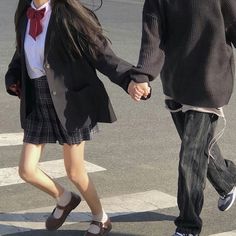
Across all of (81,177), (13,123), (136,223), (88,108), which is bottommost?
(13,123)

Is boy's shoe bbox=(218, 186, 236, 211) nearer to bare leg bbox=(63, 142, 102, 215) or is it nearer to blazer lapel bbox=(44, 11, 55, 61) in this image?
bare leg bbox=(63, 142, 102, 215)

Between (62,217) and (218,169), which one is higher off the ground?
(218,169)

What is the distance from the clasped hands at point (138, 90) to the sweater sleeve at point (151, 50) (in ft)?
0.14

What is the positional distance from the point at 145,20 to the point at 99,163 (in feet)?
8.19

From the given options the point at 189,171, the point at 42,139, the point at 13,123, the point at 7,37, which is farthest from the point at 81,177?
the point at 7,37

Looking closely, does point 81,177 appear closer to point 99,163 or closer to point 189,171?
point 189,171

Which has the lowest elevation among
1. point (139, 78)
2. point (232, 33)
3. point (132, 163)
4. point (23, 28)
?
point (132, 163)

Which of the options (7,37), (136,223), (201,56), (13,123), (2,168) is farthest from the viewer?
(7,37)

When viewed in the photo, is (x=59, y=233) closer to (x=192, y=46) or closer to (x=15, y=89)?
(x=15, y=89)

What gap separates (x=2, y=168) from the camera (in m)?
6.32

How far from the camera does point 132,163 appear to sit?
6.51 m

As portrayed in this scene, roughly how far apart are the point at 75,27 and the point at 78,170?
2.93 feet

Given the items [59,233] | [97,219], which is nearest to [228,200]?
[97,219]

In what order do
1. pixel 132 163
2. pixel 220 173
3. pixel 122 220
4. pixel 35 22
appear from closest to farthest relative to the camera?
pixel 35 22
pixel 220 173
pixel 122 220
pixel 132 163
